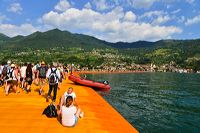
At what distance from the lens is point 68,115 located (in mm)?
14383

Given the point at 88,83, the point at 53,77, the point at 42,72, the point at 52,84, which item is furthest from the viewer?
the point at 88,83

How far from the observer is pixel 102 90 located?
140 feet

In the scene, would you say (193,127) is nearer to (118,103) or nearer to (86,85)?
(118,103)

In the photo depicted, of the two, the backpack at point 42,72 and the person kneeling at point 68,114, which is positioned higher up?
the backpack at point 42,72

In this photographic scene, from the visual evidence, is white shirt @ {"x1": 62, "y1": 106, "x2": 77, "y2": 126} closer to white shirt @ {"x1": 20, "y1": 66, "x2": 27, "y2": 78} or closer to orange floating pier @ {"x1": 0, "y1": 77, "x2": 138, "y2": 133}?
orange floating pier @ {"x1": 0, "y1": 77, "x2": 138, "y2": 133}

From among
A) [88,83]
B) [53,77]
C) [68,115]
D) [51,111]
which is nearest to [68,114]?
[68,115]

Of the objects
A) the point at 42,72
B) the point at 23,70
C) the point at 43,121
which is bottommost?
the point at 43,121

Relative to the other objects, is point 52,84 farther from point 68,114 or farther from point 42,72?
point 68,114

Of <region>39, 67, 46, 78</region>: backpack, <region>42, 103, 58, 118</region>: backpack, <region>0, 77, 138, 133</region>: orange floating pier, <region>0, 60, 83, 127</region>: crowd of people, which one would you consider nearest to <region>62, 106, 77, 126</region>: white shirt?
<region>0, 60, 83, 127</region>: crowd of people

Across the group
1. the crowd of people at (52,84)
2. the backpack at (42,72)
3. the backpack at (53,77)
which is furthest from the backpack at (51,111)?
the backpack at (42,72)

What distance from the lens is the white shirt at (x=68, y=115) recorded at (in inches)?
563

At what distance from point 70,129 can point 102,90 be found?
2854 cm

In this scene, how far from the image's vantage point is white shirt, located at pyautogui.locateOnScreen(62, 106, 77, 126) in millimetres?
14297

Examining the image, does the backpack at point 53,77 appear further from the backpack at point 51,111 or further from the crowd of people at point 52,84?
the backpack at point 51,111
